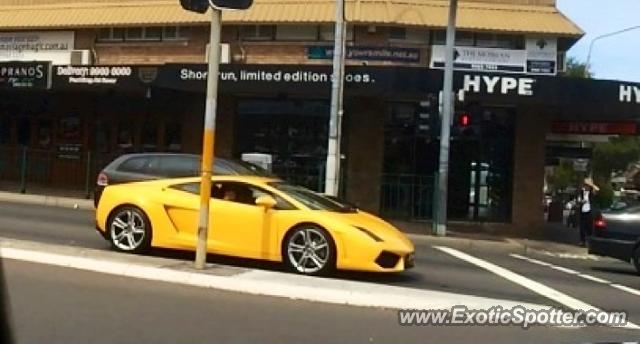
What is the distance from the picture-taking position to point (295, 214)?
11047mm

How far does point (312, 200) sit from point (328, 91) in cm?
1074

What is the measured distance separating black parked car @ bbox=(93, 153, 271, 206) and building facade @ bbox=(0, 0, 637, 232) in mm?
6252

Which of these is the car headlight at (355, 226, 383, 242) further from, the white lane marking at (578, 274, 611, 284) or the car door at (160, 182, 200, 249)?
the white lane marking at (578, 274, 611, 284)

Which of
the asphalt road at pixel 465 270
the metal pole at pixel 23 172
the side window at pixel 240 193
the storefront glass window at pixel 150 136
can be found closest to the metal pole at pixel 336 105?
the asphalt road at pixel 465 270

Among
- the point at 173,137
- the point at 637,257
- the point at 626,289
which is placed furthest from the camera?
the point at 173,137

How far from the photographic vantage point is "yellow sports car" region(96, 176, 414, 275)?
10734 millimetres

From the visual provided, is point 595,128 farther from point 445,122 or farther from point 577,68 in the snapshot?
A: point 577,68

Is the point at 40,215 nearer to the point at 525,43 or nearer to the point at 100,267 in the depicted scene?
the point at 100,267

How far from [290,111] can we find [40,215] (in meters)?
8.72

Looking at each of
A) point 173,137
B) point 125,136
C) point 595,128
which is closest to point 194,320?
point 173,137

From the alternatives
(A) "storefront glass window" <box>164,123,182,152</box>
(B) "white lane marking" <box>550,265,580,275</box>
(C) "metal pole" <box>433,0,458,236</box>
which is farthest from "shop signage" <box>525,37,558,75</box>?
(A) "storefront glass window" <box>164,123,182,152</box>

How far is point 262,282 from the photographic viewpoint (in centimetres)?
955

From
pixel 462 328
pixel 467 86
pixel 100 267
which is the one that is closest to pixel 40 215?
pixel 100 267

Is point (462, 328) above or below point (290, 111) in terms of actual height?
below
